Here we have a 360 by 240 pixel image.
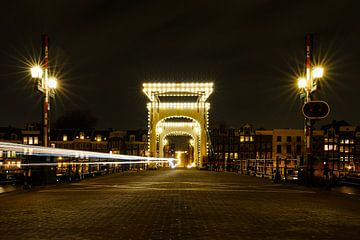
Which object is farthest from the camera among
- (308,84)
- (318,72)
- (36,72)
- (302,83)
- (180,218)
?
(302,83)

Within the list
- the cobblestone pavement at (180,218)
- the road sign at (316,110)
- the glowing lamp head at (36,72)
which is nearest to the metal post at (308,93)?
the road sign at (316,110)

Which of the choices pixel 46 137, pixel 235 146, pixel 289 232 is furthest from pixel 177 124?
pixel 289 232

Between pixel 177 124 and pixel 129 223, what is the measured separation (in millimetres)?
65836

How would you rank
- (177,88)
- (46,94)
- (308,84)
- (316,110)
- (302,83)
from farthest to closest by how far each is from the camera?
(177,88), (46,94), (302,83), (308,84), (316,110)

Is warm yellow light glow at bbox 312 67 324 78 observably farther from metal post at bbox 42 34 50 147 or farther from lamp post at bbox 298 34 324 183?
metal post at bbox 42 34 50 147

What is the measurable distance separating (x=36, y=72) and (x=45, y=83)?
0.81 m

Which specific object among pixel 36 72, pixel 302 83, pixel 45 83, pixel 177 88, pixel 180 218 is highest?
pixel 177 88

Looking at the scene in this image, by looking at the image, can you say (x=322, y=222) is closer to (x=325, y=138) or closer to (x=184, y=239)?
(x=184, y=239)

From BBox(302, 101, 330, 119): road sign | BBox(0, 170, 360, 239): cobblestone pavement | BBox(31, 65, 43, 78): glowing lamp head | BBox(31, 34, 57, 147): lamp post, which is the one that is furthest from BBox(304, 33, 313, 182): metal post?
BBox(31, 65, 43, 78): glowing lamp head

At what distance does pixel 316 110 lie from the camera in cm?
1622

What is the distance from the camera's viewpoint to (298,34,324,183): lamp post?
17225 millimetres

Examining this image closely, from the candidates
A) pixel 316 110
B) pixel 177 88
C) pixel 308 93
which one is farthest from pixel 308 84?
pixel 177 88

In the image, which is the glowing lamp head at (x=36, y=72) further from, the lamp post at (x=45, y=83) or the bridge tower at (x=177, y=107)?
the bridge tower at (x=177, y=107)

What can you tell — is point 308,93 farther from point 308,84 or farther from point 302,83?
point 302,83
